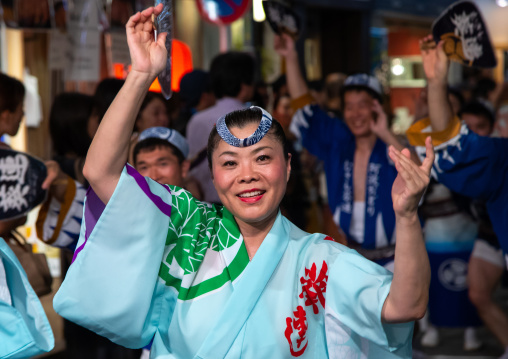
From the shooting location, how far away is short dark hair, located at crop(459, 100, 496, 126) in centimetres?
487

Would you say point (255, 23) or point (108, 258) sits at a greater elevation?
point (255, 23)

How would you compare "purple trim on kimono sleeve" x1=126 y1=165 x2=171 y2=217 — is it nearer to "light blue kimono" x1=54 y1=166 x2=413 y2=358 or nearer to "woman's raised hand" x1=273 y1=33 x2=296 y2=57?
"light blue kimono" x1=54 y1=166 x2=413 y2=358

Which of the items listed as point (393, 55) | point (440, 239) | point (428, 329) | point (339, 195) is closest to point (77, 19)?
point (339, 195)

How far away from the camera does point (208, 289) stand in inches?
79.8

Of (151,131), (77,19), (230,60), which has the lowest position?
(151,131)

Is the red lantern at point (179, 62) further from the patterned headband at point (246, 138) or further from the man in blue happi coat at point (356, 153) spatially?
the patterned headband at point (246, 138)

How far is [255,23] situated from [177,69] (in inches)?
168

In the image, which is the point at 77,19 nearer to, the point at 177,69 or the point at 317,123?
the point at 177,69

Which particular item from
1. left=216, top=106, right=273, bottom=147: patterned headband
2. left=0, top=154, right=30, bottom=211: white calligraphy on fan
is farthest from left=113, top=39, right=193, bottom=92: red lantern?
left=216, top=106, right=273, bottom=147: patterned headband

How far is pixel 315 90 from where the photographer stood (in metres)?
6.88

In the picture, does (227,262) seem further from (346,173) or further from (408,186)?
(346,173)

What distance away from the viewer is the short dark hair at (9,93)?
314cm

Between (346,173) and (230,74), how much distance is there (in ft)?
3.68

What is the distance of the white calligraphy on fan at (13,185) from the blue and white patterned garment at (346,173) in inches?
67.7
